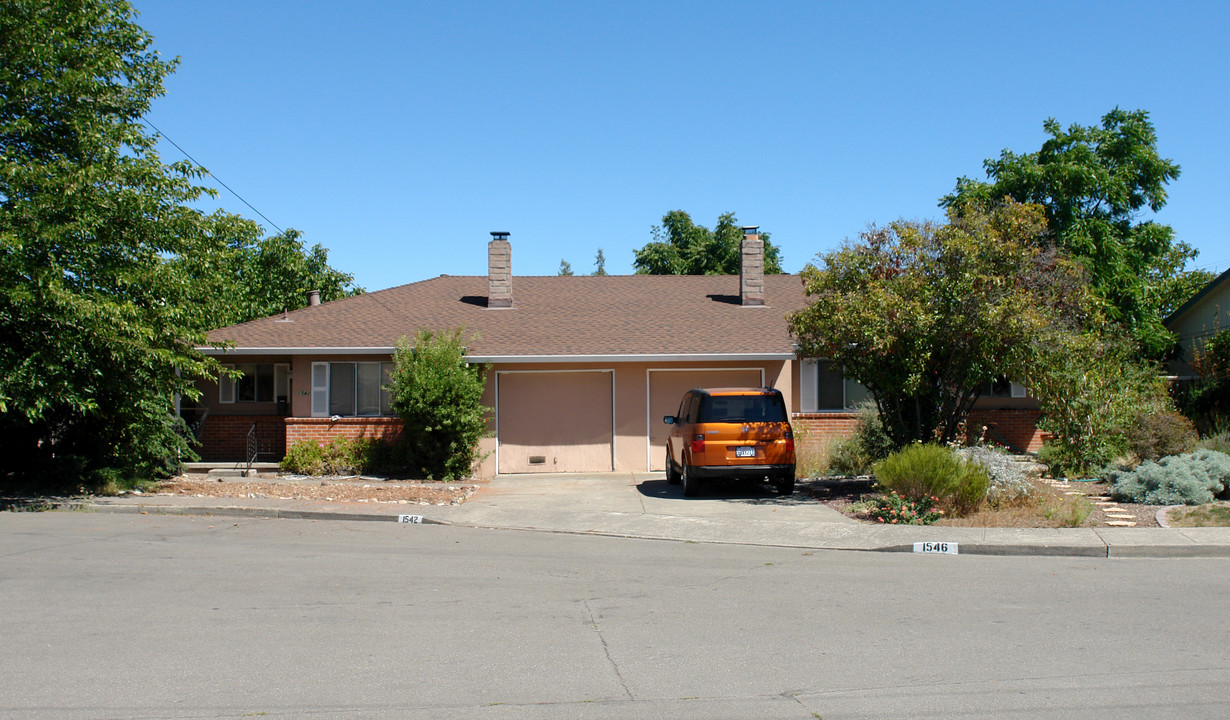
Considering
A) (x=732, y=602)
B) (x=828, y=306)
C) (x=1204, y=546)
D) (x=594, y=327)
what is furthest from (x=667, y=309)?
(x=732, y=602)

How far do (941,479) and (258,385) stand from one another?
50.5 ft

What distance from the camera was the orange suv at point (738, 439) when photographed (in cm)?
1480

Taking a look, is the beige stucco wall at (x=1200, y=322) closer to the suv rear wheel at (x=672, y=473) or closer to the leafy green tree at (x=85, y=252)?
the suv rear wheel at (x=672, y=473)

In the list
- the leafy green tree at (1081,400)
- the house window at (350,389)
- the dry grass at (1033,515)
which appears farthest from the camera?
the house window at (350,389)

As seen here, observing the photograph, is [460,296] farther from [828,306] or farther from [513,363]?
[828,306]

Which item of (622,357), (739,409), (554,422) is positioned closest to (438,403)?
(554,422)

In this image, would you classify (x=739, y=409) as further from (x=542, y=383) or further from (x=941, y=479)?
(x=542, y=383)

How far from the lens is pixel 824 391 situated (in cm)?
2019

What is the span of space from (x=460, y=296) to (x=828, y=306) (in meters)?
11.8

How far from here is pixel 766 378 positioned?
19.6 m

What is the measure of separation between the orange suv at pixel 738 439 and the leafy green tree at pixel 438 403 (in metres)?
Result: 4.58

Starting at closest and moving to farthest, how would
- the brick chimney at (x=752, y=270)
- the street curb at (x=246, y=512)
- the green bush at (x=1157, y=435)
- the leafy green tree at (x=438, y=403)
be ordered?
the street curb at (x=246, y=512), the green bush at (x=1157, y=435), the leafy green tree at (x=438, y=403), the brick chimney at (x=752, y=270)

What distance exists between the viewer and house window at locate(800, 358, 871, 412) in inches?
787

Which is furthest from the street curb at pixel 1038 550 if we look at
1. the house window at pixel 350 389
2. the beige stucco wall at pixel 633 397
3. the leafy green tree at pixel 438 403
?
the house window at pixel 350 389
